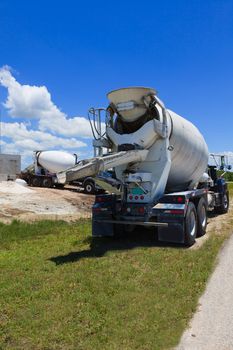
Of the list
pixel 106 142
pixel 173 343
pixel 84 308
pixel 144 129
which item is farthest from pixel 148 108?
pixel 173 343

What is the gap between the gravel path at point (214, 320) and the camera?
4418 millimetres

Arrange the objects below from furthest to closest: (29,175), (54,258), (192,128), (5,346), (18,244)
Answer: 1. (29,175)
2. (192,128)
3. (18,244)
4. (54,258)
5. (5,346)

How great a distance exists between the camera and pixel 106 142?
1101 cm

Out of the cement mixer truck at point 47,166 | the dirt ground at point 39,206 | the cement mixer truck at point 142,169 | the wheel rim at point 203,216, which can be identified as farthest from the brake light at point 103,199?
the cement mixer truck at point 47,166

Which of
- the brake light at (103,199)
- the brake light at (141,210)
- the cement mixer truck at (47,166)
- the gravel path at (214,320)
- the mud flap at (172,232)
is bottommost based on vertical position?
the gravel path at (214,320)

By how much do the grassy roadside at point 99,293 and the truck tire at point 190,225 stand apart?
1.46ft

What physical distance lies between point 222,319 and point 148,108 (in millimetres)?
6458

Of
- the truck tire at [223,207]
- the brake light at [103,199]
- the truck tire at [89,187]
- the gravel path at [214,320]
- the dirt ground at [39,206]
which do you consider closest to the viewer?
the gravel path at [214,320]

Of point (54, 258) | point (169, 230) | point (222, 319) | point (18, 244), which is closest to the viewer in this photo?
point (222, 319)

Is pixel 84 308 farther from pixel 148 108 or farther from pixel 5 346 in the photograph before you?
pixel 148 108

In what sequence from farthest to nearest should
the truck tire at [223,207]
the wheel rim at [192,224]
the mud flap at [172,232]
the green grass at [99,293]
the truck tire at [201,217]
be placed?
the truck tire at [223,207] < the truck tire at [201,217] < the wheel rim at [192,224] < the mud flap at [172,232] < the green grass at [99,293]

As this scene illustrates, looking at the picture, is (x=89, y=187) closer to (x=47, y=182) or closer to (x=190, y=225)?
(x=47, y=182)

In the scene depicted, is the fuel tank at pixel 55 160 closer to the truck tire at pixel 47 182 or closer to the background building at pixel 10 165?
the truck tire at pixel 47 182

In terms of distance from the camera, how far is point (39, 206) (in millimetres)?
17719
